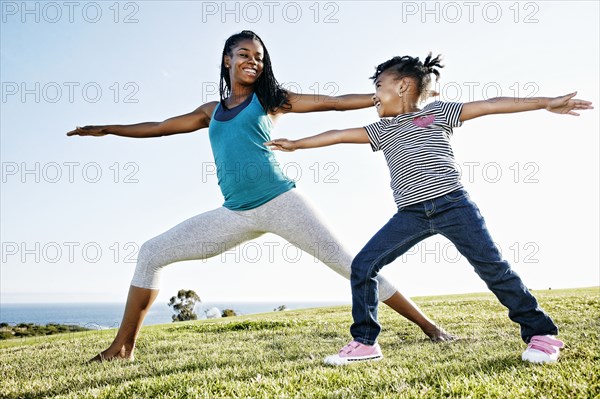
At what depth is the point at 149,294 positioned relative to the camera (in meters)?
5.11

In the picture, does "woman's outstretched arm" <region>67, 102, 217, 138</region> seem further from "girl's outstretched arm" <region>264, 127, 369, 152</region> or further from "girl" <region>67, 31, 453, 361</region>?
"girl's outstretched arm" <region>264, 127, 369, 152</region>

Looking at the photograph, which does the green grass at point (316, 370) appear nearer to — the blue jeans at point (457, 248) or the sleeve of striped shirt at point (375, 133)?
the blue jeans at point (457, 248)

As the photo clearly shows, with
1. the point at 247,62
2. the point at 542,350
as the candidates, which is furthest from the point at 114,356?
the point at 542,350

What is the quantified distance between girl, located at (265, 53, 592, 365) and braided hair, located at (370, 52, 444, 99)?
0.04 feet

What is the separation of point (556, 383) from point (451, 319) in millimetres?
4858

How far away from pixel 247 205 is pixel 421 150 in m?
1.62

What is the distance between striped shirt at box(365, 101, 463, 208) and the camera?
432 cm

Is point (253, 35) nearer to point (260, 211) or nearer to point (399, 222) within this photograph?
point (260, 211)

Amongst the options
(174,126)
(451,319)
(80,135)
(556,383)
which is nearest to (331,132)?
(174,126)

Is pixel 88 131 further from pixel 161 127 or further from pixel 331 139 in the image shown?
pixel 331 139

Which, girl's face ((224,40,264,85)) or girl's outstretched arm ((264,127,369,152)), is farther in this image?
girl's face ((224,40,264,85))

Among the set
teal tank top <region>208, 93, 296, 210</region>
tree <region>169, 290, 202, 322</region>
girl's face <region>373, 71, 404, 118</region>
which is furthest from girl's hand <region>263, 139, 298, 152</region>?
tree <region>169, 290, 202, 322</region>

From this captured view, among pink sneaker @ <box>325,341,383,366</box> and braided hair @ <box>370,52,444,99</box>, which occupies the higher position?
braided hair @ <box>370,52,444,99</box>

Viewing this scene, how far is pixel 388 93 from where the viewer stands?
15.6ft
